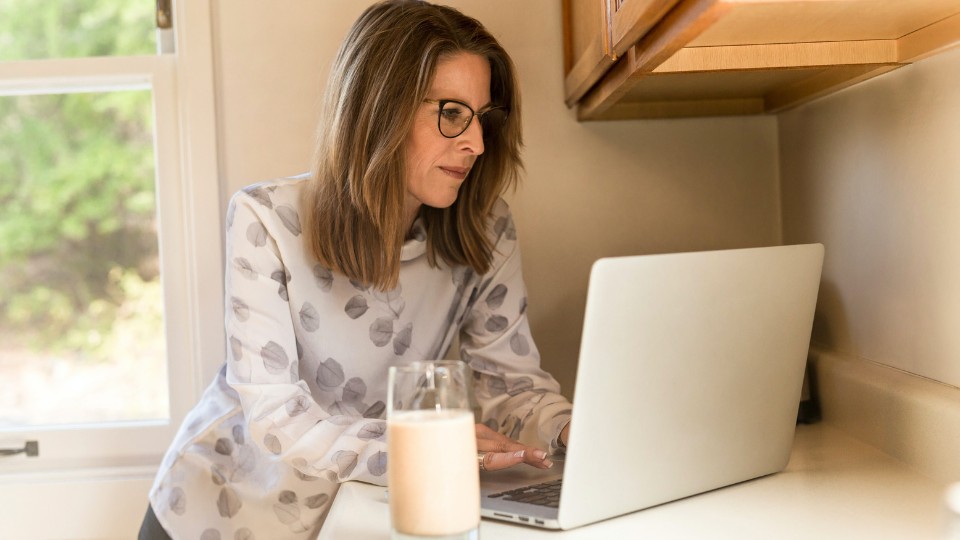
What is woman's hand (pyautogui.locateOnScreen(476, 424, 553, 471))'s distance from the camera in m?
1.01

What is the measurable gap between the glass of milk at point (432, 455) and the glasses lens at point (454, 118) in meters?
0.57

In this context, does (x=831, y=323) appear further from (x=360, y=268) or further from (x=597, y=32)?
(x=360, y=268)

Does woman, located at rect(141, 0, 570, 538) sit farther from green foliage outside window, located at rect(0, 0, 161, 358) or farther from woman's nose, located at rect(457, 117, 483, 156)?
green foliage outside window, located at rect(0, 0, 161, 358)

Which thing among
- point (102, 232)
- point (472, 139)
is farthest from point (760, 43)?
point (102, 232)

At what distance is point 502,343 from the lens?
4.54 feet

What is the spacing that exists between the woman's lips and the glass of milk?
1.88ft

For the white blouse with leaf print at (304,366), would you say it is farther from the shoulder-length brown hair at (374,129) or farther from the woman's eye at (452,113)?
the woman's eye at (452,113)

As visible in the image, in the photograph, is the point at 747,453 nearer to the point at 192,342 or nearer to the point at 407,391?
the point at 407,391

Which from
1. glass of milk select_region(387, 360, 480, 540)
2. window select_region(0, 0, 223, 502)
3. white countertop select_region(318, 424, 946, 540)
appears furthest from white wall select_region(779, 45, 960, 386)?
window select_region(0, 0, 223, 502)

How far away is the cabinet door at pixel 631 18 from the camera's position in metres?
0.86

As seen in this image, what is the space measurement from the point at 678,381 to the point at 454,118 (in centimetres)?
54

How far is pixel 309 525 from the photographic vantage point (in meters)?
1.26

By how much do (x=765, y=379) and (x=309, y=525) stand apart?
655 millimetres

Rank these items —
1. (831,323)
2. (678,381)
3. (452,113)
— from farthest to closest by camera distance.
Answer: (831,323) < (452,113) < (678,381)
